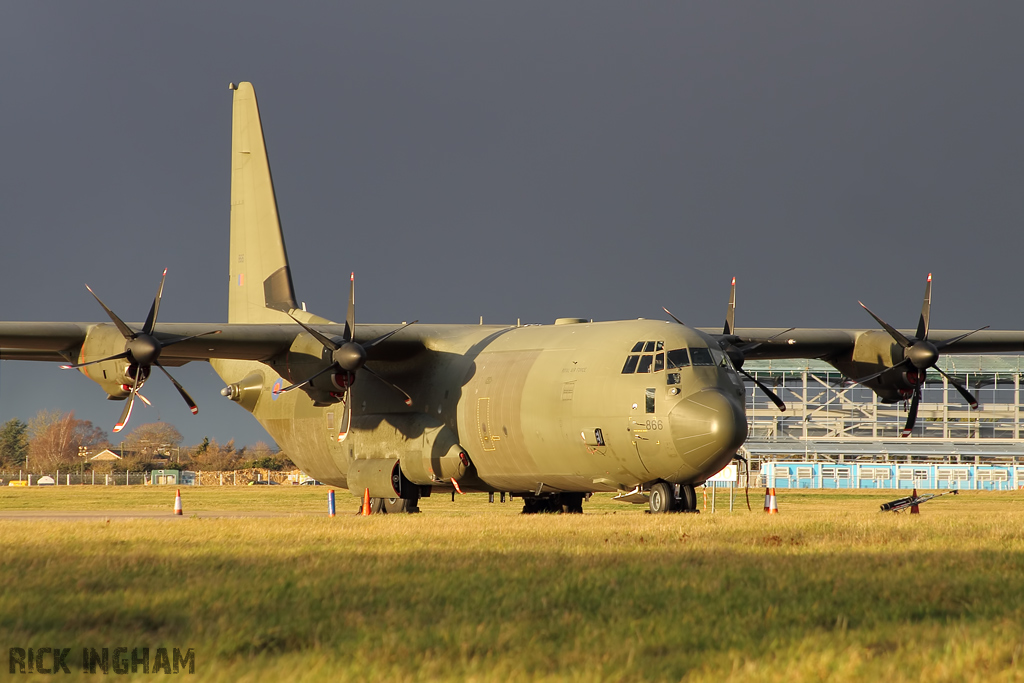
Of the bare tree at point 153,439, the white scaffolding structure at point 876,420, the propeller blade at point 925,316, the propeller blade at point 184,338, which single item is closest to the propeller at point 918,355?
the propeller blade at point 925,316

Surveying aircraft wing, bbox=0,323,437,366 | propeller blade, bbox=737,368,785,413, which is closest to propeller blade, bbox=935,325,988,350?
propeller blade, bbox=737,368,785,413

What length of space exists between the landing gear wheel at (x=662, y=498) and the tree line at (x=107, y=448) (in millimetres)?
79206

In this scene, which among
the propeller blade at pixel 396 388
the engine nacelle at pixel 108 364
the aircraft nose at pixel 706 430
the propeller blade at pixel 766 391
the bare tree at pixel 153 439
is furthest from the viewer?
the bare tree at pixel 153 439

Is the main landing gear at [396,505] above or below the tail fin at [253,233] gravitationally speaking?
below

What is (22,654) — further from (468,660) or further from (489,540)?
(489,540)

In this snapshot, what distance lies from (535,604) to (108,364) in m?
16.0

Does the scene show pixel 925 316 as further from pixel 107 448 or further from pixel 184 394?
pixel 107 448

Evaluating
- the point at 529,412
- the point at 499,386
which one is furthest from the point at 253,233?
the point at 529,412

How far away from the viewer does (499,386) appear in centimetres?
2188

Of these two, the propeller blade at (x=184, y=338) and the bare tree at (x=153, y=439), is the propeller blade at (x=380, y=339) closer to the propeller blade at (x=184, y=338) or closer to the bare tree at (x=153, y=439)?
the propeller blade at (x=184, y=338)

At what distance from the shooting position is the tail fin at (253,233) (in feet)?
96.7

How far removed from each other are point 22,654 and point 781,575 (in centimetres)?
572

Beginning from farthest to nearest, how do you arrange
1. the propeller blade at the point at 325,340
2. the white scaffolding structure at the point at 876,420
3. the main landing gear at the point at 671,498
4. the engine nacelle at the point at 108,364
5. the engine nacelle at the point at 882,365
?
the white scaffolding structure at the point at 876,420 < the engine nacelle at the point at 882,365 < the propeller blade at the point at 325,340 < the engine nacelle at the point at 108,364 < the main landing gear at the point at 671,498

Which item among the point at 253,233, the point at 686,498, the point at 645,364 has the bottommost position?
the point at 686,498
